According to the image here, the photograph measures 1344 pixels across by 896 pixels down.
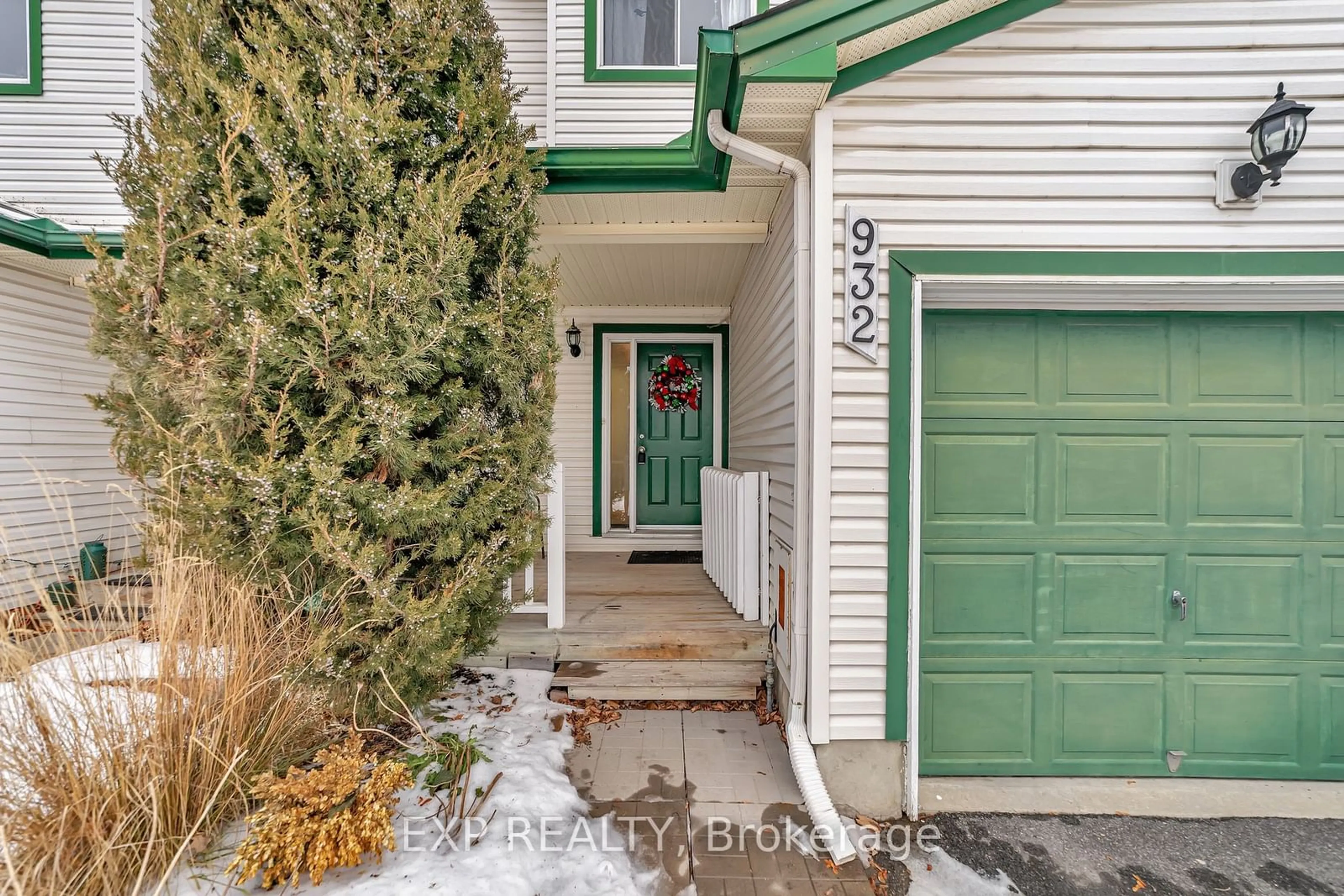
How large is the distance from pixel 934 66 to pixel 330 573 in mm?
3088

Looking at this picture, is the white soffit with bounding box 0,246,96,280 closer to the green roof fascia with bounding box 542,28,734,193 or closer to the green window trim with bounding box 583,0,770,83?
the green roof fascia with bounding box 542,28,734,193

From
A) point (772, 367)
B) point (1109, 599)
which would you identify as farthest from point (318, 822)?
point (1109, 599)

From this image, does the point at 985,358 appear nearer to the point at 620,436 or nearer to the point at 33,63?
the point at 620,436

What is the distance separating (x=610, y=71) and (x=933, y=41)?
280 cm

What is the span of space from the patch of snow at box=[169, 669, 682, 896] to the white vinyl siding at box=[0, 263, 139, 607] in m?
3.32

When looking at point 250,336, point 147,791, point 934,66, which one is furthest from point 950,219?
point 147,791

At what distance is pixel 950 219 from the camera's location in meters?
2.10

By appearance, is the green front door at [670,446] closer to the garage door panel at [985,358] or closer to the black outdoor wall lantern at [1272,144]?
the garage door panel at [985,358]

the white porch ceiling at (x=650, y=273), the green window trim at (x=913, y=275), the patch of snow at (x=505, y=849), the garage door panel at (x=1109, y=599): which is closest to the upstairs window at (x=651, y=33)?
the white porch ceiling at (x=650, y=273)

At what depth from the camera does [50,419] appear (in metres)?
3.98

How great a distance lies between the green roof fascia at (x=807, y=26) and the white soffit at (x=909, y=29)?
0.11 feet

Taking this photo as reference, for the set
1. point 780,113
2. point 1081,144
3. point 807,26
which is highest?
point 807,26

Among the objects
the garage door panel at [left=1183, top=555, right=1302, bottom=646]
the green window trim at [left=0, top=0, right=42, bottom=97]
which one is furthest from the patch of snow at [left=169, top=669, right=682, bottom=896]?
the green window trim at [left=0, top=0, right=42, bottom=97]

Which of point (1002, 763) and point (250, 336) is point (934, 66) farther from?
point (1002, 763)
